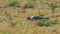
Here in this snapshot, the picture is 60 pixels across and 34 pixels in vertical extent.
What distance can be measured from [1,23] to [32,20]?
1.67 meters

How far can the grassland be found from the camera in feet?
33.7

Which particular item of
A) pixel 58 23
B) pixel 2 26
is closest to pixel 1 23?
pixel 2 26

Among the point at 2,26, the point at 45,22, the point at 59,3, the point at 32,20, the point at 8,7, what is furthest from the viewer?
the point at 59,3

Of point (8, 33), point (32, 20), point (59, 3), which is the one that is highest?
point (8, 33)

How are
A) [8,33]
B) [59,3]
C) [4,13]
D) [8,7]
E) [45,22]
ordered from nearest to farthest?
[8,33], [45,22], [4,13], [8,7], [59,3]

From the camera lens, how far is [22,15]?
15.2m

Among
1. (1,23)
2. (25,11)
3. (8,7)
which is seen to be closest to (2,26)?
(1,23)

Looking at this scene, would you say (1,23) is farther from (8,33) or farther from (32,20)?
(8,33)

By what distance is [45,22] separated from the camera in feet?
39.1

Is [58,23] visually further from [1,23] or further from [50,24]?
[1,23]

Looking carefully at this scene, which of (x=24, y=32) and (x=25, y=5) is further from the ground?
(x=24, y=32)

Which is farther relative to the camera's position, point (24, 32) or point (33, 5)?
point (33, 5)

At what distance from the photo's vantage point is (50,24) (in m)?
12.1

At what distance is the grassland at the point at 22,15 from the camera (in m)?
10.3
